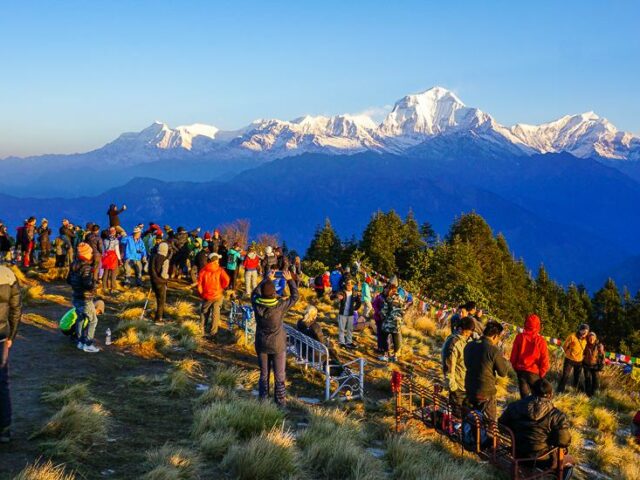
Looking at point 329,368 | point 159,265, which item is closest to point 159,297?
point 159,265

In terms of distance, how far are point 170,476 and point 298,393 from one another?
4748 millimetres

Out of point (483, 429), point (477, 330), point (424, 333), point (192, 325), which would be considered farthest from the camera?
point (424, 333)

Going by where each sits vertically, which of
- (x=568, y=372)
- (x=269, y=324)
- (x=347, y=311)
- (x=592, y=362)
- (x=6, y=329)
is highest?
(x=6, y=329)

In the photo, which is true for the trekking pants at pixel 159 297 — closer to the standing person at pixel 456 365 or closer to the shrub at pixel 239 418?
the shrub at pixel 239 418

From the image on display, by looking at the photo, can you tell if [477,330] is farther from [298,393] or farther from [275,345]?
[275,345]

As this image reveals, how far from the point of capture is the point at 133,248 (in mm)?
15484

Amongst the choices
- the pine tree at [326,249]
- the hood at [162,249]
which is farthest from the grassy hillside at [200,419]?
the pine tree at [326,249]

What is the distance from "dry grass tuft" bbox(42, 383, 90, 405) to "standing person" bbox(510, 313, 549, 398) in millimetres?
6781

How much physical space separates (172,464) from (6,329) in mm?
2233

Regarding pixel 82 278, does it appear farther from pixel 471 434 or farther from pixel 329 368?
pixel 471 434

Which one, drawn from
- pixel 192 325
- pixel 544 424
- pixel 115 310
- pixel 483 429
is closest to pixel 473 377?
pixel 483 429

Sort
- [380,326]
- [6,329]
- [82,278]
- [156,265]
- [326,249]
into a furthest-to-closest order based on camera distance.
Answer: [326,249] → [380,326] → [156,265] → [82,278] → [6,329]

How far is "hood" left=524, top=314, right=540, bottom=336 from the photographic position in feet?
28.7

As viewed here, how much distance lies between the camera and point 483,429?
6.92 m
